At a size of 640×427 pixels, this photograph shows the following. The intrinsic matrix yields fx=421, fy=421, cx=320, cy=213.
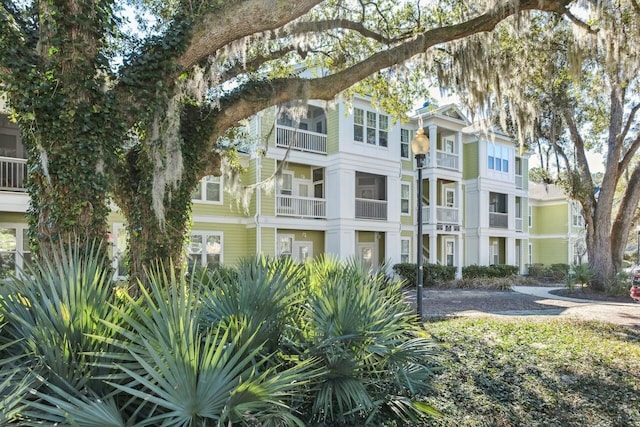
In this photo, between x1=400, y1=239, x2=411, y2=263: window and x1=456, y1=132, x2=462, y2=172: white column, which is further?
x1=456, y1=132, x2=462, y2=172: white column

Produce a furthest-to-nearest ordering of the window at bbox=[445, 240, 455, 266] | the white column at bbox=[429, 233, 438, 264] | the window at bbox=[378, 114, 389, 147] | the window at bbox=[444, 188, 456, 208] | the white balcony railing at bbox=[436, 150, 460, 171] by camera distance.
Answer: the window at bbox=[444, 188, 456, 208] → the window at bbox=[445, 240, 455, 266] → the white balcony railing at bbox=[436, 150, 460, 171] → the white column at bbox=[429, 233, 438, 264] → the window at bbox=[378, 114, 389, 147]

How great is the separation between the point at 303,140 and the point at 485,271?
12.0 m

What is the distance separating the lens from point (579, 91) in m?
16.0

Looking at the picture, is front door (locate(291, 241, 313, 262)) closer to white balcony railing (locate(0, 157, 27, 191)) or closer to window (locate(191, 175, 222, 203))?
window (locate(191, 175, 222, 203))

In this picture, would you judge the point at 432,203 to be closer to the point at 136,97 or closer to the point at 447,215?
the point at 447,215

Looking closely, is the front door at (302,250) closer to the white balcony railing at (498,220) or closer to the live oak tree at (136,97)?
the live oak tree at (136,97)

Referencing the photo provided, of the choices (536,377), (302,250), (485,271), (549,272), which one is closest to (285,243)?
(302,250)

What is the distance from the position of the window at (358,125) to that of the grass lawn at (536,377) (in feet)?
39.3

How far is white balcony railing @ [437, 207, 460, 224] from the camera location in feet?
71.5

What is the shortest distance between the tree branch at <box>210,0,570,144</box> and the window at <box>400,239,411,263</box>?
47.9ft

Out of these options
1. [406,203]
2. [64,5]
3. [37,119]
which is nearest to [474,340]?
[37,119]

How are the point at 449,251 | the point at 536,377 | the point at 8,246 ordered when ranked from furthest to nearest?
the point at 449,251, the point at 8,246, the point at 536,377

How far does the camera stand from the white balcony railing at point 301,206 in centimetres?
1736

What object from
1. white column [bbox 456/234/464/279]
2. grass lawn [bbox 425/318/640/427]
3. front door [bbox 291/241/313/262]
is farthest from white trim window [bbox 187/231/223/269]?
white column [bbox 456/234/464/279]
